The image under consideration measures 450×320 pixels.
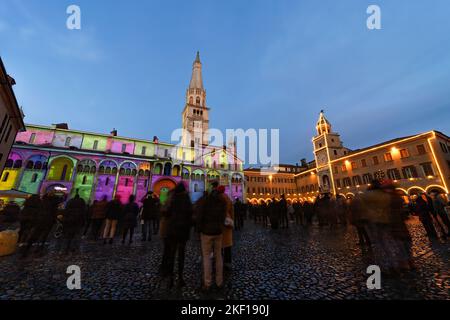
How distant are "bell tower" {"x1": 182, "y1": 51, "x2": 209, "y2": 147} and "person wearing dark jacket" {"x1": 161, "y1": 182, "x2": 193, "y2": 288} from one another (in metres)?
39.5

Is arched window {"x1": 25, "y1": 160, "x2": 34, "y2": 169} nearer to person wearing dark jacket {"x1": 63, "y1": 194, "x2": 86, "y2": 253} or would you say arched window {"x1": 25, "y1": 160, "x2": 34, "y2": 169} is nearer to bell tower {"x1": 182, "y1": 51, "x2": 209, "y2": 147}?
bell tower {"x1": 182, "y1": 51, "x2": 209, "y2": 147}

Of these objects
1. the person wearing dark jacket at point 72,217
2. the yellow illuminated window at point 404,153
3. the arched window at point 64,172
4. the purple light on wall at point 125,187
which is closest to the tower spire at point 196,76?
the purple light on wall at point 125,187

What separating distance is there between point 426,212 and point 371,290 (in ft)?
24.5

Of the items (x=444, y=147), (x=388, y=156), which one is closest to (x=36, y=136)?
(x=388, y=156)

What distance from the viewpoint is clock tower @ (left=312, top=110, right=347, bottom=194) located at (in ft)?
127

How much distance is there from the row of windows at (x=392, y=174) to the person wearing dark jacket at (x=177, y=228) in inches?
953

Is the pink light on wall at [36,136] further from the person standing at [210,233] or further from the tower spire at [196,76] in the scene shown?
the person standing at [210,233]

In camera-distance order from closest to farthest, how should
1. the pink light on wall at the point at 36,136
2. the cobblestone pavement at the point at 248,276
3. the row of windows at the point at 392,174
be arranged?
the cobblestone pavement at the point at 248,276 → the row of windows at the point at 392,174 → the pink light on wall at the point at 36,136

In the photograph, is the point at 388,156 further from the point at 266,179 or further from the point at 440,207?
the point at 440,207

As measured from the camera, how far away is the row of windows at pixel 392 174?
24.3 meters

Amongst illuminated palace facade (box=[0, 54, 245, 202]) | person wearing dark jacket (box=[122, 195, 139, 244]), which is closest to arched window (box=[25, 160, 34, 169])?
illuminated palace facade (box=[0, 54, 245, 202])

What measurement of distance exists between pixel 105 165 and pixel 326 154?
1720 inches

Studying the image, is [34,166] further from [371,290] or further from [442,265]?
[442,265]

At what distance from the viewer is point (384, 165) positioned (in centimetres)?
2902
